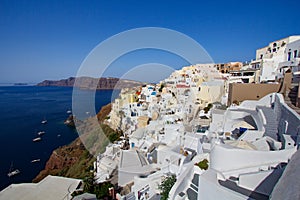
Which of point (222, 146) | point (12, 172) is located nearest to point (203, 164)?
point (222, 146)

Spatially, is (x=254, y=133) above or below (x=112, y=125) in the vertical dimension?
above

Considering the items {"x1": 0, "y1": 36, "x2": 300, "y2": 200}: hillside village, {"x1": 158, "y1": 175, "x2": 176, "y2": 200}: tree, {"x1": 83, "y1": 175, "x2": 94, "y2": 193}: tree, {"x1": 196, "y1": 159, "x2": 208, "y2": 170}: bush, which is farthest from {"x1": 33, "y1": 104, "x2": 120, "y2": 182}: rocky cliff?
{"x1": 196, "y1": 159, "x2": 208, "y2": 170}: bush

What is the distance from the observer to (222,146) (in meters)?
2.82

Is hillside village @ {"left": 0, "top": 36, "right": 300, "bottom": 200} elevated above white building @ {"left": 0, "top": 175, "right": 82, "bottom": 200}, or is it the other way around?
hillside village @ {"left": 0, "top": 36, "right": 300, "bottom": 200}

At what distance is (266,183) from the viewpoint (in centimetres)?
233

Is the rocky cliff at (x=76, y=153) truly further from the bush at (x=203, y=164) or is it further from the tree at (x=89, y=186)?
the bush at (x=203, y=164)

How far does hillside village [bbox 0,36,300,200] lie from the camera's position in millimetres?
2420

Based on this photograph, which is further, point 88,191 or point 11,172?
point 11,172

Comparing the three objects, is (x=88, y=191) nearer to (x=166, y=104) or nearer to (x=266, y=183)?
(x=266, y=183)

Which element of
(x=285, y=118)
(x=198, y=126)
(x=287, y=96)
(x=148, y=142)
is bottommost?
(x=148, y=142)

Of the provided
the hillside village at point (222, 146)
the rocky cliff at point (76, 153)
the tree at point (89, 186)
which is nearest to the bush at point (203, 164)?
the hillside village at point (222, 146)

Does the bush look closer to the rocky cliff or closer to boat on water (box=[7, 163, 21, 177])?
the rocky cliff

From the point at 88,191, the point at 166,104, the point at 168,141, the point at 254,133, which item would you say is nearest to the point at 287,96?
the point at 254,133

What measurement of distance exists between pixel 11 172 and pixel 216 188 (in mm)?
15574
